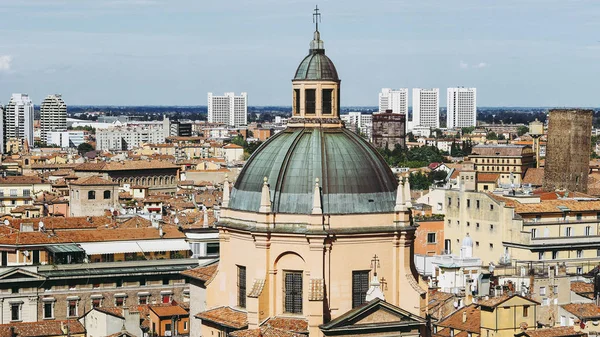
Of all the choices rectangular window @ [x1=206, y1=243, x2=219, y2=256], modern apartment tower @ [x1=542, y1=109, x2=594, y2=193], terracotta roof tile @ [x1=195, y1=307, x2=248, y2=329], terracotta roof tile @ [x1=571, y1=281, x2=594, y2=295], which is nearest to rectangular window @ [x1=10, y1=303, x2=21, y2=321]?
rectangular window @ [x1=206, y1=243, x2=219, y2=256]

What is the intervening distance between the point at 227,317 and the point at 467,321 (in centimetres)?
1068

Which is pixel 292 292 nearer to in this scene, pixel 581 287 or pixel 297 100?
pixel 297 100

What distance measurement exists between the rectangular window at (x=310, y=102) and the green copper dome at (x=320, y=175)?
0.45 m

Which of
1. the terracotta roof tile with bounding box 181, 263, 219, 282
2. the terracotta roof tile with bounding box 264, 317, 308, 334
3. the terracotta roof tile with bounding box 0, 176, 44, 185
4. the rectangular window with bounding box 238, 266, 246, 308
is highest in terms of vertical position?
the rectangular window with bounding box 238, 266, 246, 308

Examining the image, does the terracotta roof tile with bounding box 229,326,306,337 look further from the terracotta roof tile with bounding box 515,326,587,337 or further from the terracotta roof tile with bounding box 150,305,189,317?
the terracotta roof tile with bounding box 150,305,189,317

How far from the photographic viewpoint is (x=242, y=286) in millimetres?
31203

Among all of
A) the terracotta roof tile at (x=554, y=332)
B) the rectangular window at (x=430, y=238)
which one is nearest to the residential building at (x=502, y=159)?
the rectangular window at (x=430, y=238)

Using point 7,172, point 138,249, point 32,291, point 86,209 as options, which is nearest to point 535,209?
point 138,249

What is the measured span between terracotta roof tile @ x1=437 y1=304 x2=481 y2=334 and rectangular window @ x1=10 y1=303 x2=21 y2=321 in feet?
51.5

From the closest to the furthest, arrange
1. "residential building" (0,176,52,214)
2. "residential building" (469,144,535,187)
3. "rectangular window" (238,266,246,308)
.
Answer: "rectangular window" (238,266,246,308)
"residential building" (0,176,52,214)
"residential building" (469,144,535,187)

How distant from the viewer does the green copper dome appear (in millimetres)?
29984

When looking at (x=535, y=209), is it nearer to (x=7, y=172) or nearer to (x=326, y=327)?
(x=326, y=327)

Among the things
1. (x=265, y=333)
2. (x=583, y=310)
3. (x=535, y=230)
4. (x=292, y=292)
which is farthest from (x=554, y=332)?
(x=535, y=230)

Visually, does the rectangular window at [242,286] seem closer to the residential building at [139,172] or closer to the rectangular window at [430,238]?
the rectangular window at [430,238]
